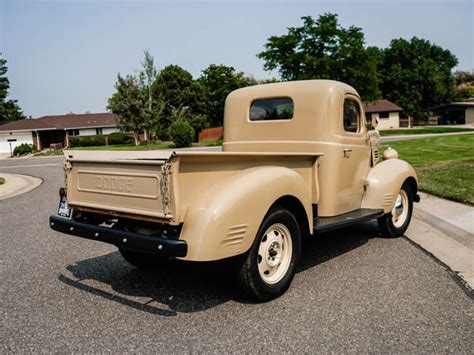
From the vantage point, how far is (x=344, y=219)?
510 cm

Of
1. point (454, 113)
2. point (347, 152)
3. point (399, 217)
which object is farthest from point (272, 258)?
point (454, 113)

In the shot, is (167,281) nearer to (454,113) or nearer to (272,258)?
(272,258)

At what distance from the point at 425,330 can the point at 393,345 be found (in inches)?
15.0

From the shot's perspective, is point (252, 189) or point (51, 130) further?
point (51, 130)

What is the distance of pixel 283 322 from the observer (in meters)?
3.65

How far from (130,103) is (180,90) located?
1122cm

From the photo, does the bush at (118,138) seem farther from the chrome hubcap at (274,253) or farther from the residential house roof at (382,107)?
the chrome hubcap at (274,253)

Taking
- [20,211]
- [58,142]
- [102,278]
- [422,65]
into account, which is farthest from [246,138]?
[422,65]

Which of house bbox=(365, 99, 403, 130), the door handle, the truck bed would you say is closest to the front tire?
the truck bed

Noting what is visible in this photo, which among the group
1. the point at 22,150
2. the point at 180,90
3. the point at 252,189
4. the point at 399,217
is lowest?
the point at 399,217

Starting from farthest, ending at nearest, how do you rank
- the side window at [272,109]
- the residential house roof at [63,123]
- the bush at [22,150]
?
1. the residential house roof at [63,123]
2. the bush at [22,150]
3. the side window at [272,109]

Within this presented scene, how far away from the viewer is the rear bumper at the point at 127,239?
11.3 ft

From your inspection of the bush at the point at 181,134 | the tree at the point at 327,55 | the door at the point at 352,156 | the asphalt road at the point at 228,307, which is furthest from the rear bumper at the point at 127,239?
the tree at the point at 327,55

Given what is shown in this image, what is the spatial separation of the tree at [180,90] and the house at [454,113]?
3747 centimetres
